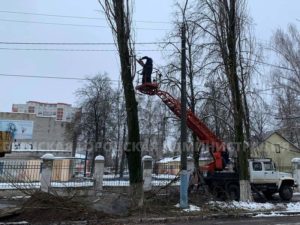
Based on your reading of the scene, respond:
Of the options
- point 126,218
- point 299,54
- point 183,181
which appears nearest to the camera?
point 126,218

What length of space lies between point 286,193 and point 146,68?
12.1 metres

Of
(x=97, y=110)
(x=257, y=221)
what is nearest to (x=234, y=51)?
(x=257, y=221)

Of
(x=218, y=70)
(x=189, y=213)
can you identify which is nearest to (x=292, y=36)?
(x=218, y=70)

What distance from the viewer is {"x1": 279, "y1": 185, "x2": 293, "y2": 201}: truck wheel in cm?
2350

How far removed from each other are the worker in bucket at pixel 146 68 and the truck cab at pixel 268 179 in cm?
887

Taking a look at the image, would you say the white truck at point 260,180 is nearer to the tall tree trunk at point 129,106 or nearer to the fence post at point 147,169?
the fence post at point 147,169

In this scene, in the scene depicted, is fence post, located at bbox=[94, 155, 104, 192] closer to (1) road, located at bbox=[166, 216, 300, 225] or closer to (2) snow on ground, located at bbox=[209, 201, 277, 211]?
(2) snow on ground, located at bbox=[209, 201, 277, 211]

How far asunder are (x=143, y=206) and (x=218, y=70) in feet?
36.2

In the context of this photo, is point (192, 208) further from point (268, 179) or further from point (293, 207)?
point (268, 179)

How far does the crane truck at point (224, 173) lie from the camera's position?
2182cm

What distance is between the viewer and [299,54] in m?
38.2

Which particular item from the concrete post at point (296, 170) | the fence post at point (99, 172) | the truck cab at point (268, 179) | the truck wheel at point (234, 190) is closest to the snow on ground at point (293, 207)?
the truck wheel at point (234, 190)

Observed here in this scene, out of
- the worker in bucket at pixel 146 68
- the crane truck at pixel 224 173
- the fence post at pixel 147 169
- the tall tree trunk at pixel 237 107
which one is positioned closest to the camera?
the worker in bucket at pixel 146 68

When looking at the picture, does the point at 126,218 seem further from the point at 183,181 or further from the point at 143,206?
the point at 183,181
